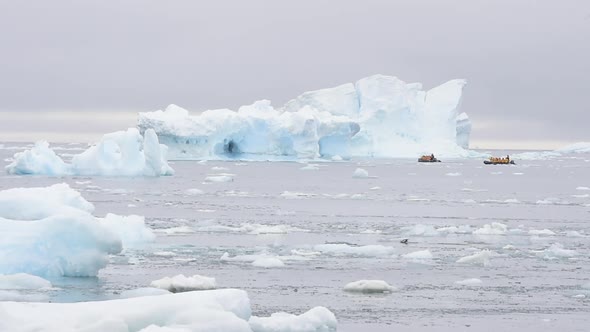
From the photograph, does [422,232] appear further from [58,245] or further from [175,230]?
[58,245]

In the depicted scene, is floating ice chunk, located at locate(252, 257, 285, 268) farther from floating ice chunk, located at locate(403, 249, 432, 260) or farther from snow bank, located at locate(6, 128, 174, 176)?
snow bank, located at locate(6, 128, 174, 176)

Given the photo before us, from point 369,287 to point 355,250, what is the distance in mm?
3979

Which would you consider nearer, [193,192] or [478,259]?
[478,259]

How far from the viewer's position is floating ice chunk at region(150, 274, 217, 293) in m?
12.5

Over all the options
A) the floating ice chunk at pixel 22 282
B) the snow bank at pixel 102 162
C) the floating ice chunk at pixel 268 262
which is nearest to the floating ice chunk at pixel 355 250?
the floating ice chunk at pixel 268 262

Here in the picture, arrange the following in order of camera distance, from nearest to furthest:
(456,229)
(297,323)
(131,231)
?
(297,323), (131,231), (456,229)

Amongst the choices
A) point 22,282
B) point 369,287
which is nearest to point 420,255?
point 369,287

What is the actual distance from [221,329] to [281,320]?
131 centimetres

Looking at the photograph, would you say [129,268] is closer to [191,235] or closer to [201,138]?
[191,235]

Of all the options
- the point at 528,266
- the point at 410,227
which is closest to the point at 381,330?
the point at 528,266

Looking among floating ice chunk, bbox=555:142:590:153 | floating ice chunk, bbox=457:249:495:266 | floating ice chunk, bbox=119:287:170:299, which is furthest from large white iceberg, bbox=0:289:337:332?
floating ice chunk, bbox=555:142:590:153

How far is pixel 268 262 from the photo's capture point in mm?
15219

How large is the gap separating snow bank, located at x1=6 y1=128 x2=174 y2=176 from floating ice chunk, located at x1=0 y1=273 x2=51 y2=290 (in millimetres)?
26975

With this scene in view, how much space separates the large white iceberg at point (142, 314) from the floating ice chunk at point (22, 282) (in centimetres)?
325
